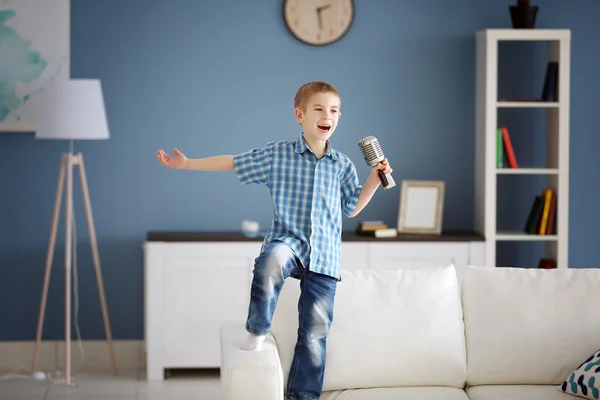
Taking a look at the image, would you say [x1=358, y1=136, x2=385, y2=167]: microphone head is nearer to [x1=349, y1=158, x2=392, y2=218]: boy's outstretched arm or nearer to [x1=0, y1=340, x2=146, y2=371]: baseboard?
[x1=349, y1=158, x2=392, y2=218]: boy's outstretched arm

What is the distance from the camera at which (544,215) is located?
4.86 metres

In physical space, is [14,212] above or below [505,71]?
below

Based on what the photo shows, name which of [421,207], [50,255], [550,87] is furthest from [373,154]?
[50,255]

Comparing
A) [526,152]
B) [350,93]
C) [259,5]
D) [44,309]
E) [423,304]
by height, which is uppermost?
[259,5]

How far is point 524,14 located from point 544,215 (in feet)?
3.43

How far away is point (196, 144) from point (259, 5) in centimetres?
82

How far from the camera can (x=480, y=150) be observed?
4.98m

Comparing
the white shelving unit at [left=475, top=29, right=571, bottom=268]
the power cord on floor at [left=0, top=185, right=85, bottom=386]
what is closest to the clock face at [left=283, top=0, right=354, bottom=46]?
the white shelving unit at [left=475, top=29, right=571, bottom=268]

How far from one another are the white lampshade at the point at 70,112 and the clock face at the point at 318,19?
1.14 meters

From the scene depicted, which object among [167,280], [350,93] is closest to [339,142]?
[350,93]

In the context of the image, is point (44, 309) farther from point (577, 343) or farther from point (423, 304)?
point (577, 343)

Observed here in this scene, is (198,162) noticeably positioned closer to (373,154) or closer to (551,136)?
(373,154)

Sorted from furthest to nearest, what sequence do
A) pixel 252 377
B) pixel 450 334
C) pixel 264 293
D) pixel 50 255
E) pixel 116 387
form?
1. pixel 50 255
2. pixel 116 387
3. pixel 450 334
4. pixel 264 293
5. pixel 252 377

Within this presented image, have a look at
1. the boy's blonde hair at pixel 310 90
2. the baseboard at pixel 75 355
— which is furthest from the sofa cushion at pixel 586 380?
the baseboard at pixel 75 355
